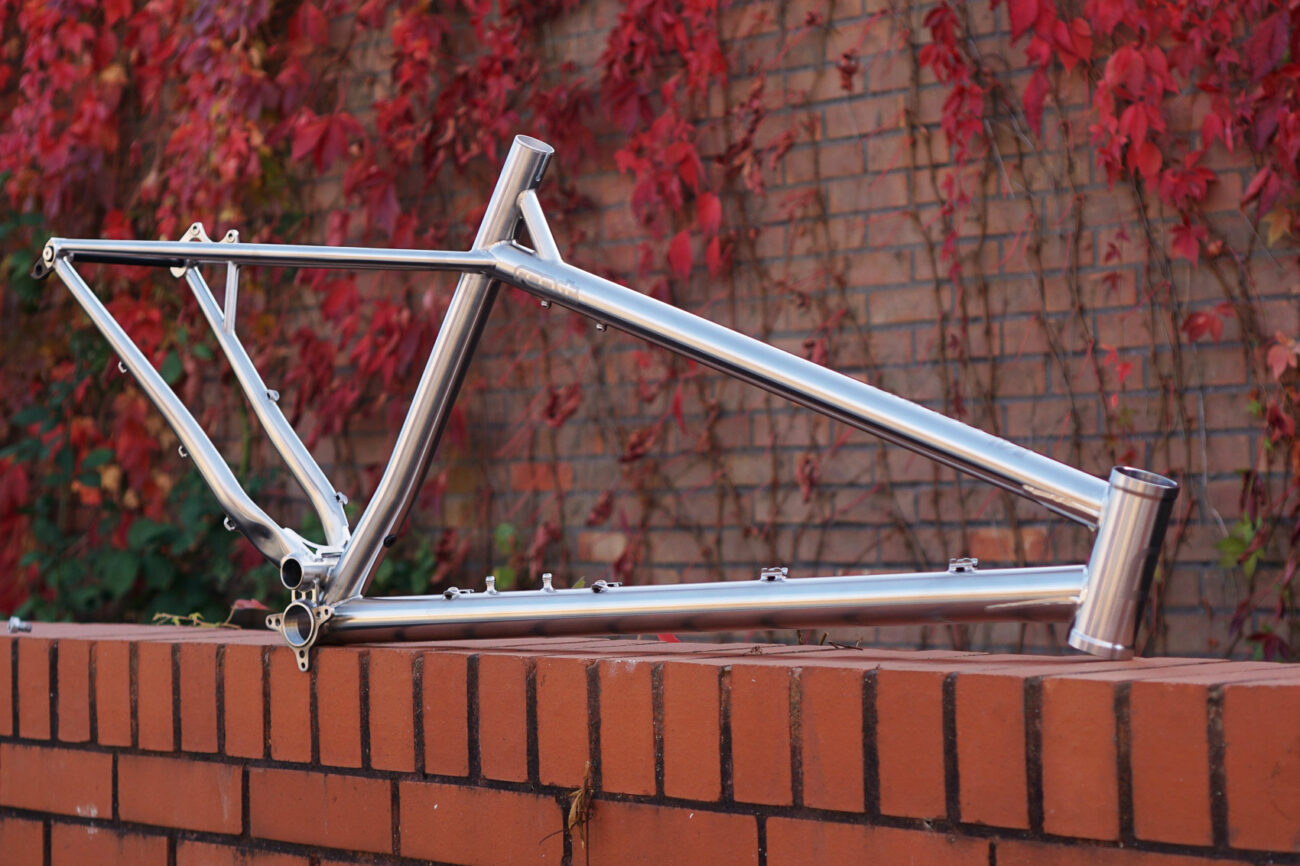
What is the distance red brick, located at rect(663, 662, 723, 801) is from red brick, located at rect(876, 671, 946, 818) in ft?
0.49

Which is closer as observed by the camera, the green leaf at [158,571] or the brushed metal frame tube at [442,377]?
the brushed metal frame tube at [442,377]

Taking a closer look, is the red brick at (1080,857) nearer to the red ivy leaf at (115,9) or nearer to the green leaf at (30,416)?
the green leaf at (30,416)

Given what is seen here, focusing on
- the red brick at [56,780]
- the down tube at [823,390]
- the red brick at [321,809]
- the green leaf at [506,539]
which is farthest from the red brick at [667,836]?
→ the green leaf at [506,539]

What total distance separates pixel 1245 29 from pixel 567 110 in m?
1.49

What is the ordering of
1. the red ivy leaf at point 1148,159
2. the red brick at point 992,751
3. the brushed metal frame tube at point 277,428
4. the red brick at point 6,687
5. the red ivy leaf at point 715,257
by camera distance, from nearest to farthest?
the red brick at point 992,751 → the brushed metal frame tube at point 277,428 → the red brick at point 6,687 → the red ivy leaf at point 1148,159 → the red ivy leaf at point 715,257

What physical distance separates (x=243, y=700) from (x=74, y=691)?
0.29m

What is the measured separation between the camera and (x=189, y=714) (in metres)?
1.53

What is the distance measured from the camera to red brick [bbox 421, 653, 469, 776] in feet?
4.33

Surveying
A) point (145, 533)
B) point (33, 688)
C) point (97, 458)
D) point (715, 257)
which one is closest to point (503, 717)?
point (33, 688)

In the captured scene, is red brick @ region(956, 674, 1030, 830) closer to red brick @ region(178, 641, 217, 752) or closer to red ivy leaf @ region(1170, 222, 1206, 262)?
red brick @ region(178, 641, 217, 752)

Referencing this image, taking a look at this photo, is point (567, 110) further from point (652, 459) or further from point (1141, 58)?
point (1141, 58)

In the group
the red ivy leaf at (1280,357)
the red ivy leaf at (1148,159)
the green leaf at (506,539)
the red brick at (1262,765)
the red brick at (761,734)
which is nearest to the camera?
the red brick at (1262,765)

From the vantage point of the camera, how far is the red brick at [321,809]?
1.37 m

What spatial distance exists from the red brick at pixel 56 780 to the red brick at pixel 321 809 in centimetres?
25
